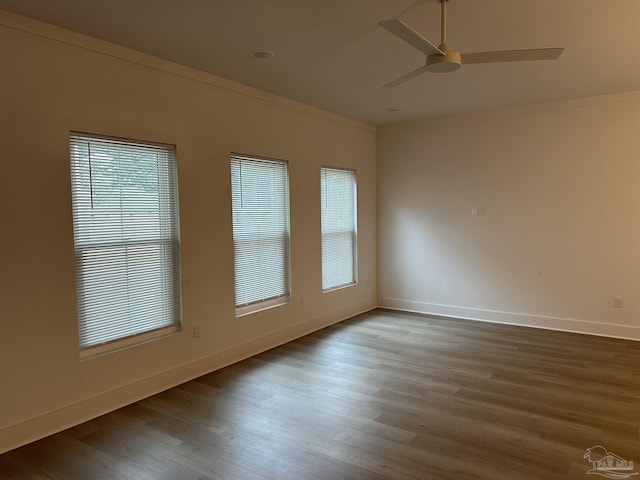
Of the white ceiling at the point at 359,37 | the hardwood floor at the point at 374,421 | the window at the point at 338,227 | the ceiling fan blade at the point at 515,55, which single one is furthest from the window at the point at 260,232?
the ceiling fan blade at the point at 515,55

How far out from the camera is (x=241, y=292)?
4.18 metres

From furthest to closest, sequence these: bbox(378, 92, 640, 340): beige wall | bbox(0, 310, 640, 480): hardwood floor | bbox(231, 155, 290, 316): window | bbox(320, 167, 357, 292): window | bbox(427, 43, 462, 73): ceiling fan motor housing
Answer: bbox(320, 167, 357, 292): window
bbox(378, 92, 640, 340): beige wall
bbox(231, 155, 290, 316): window
bbox(427, 43, 462, 73): ceiling fan motor housing
bbox(0, 310, 640, 480): hardwood floor

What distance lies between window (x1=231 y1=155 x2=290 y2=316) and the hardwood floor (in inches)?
25.7

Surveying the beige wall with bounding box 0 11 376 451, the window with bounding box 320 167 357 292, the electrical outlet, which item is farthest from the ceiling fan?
the electrical outlet

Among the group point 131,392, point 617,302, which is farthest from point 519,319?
point 131,392

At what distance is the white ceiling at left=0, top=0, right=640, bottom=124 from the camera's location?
2.52m

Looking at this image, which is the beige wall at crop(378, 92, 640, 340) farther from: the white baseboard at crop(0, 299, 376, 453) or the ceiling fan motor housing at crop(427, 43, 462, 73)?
the ceiling fan motor housing at crop(427, 43, 462, 73)

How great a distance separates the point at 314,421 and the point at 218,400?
0.82m

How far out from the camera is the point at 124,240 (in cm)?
318

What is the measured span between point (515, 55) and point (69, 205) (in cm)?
297

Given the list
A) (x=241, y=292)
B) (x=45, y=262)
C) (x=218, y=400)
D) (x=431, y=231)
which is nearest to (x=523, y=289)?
(x=431, y=231)

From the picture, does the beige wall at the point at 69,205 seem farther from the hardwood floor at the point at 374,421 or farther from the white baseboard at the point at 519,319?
the white baseboard at the point at 519,319

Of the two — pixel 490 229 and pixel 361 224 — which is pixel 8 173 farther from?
pixel 490 229

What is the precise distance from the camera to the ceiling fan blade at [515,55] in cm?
237
